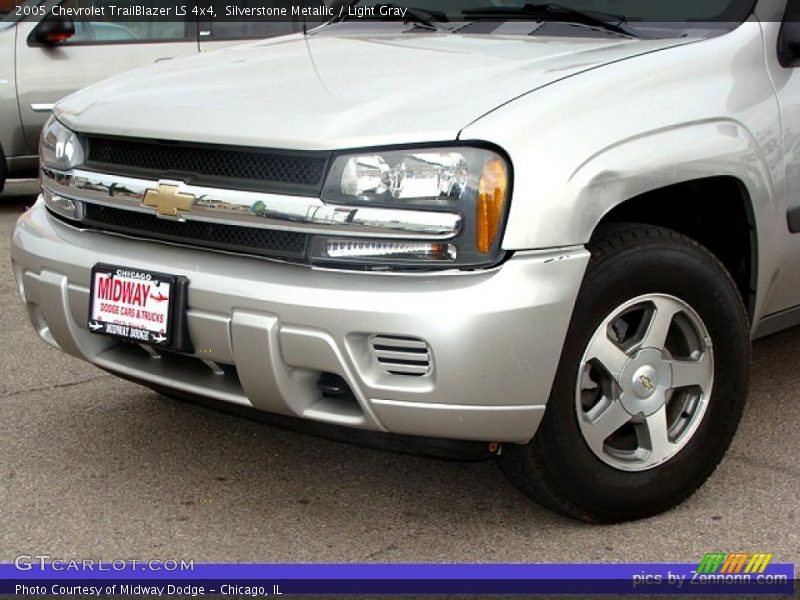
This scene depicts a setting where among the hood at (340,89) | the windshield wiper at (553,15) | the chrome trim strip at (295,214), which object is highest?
the windshield wiper at (553,15)

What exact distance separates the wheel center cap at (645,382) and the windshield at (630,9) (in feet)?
3.48

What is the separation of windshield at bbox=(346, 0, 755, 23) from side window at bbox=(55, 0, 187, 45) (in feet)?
16.5

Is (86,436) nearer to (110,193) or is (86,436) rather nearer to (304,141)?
(110,193)

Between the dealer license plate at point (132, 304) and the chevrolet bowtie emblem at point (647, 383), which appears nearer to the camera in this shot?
the dealer license plate at point (132, 304)

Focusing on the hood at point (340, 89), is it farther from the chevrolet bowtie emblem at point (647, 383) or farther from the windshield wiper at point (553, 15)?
the chevrolet bowtie emblem at point (647, 383)

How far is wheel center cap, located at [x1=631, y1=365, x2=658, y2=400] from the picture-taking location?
3207 millimetres

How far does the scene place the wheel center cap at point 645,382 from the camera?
10.5 ft

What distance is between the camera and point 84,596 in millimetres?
2904

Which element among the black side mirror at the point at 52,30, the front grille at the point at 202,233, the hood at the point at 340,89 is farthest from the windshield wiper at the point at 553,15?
the black side mirror at the point at 52,30

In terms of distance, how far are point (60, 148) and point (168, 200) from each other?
0.57 meters

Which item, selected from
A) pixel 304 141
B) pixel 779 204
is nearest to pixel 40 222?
pixel 304 141

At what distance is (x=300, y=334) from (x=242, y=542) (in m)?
0.64

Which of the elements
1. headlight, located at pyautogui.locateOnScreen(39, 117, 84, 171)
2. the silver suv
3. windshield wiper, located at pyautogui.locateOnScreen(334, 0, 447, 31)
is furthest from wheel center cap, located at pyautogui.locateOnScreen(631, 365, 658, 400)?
the silver suv

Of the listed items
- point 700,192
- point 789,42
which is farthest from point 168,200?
point 789,42
